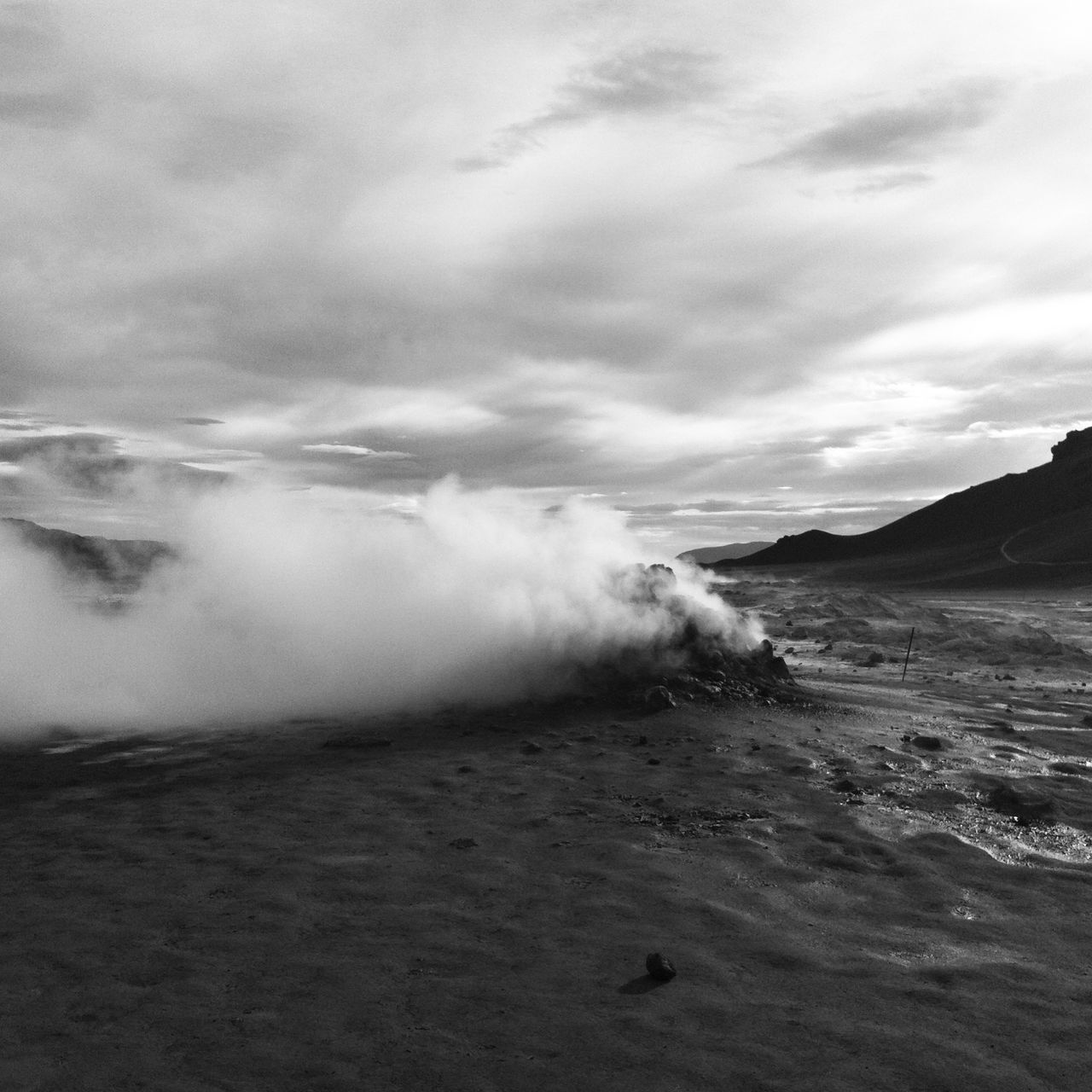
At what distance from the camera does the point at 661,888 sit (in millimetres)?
6980

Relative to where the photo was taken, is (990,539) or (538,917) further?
(990,539)

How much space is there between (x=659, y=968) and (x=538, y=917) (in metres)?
1.24

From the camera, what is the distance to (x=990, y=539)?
3878 inches

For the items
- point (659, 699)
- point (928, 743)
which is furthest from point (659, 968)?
point (659, 699)

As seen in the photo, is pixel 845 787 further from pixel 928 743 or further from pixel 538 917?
pixel 538 917

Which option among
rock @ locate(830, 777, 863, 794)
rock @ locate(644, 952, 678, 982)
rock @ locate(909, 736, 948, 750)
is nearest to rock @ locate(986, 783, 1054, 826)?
rock @ locate(830, 777, 863, 794)

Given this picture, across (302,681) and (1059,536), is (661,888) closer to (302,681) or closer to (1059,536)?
(302,681)

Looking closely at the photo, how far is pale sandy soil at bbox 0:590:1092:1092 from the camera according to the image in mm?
4773

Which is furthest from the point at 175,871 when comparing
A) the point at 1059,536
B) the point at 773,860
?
the point at 1059,536

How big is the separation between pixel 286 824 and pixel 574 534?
34.0 ft

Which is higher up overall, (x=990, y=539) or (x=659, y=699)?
(x=990, y=539)

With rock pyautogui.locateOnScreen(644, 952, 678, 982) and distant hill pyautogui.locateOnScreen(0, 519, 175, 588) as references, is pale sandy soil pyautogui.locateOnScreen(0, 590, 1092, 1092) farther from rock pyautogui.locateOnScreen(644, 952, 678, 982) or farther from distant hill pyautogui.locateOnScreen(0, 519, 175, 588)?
distant hill pyautogui.locateOnScreen(0, 519, 175, 588)

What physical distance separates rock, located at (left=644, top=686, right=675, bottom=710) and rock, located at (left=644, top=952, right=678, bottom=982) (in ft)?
26.7

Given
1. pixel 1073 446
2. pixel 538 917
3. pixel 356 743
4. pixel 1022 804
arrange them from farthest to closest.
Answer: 1. pixel 1073 446
2. pixel 356 743
3. pixel 1022 804
4. pixel 538 917
